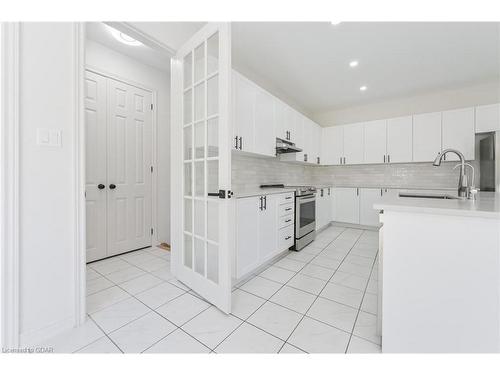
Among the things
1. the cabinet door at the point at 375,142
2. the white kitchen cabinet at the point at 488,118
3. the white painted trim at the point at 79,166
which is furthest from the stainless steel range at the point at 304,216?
the white kitchen cabinet at the point at 488,118

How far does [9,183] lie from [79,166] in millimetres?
335

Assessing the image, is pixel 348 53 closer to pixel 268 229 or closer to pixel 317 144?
pixel 317 144

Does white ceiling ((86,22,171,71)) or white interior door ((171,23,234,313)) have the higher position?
white ceiling ((86,22,171,71))

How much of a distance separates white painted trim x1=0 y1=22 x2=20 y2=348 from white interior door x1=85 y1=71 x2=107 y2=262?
1.44m

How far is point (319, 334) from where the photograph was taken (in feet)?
4.48

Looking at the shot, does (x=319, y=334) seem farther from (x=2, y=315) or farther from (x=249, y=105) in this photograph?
(x=249, y=105)

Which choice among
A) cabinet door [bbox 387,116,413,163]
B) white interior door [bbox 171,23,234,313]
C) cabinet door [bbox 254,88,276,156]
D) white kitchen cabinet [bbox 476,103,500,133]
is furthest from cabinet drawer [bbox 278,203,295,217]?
white kitchen cabinet [bbox 476,103,500,133]

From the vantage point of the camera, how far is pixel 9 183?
1140 mm

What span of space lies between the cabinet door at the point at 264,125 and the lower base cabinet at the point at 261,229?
0.69 metres

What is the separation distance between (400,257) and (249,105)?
215 cm

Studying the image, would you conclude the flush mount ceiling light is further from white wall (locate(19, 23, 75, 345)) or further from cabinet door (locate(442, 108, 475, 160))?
cabinet door (locate(442, 108, 475, 160))

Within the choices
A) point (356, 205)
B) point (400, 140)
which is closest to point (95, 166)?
point (356, 205)

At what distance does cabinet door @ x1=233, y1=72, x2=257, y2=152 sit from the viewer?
2.35m

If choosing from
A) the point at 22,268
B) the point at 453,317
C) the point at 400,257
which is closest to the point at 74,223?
the point at 22,268
